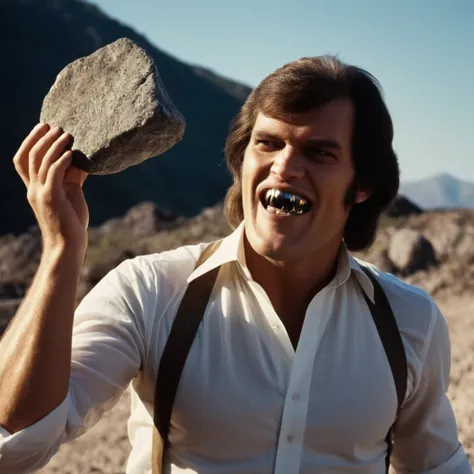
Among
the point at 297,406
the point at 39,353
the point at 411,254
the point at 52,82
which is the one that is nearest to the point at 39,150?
the point at 39,353

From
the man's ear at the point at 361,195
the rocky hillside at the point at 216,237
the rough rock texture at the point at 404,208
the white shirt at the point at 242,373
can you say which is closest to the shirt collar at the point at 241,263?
the white shirt at the point at 242,373

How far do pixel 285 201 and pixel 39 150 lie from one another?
26.3 inches

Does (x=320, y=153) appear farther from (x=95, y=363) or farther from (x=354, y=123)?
(x=95, y=363)

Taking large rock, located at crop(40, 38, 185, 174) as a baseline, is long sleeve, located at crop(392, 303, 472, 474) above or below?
below

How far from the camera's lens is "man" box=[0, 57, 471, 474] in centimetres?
179

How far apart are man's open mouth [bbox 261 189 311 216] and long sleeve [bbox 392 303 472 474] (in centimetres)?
53

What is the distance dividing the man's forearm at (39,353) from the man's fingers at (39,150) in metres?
0.30

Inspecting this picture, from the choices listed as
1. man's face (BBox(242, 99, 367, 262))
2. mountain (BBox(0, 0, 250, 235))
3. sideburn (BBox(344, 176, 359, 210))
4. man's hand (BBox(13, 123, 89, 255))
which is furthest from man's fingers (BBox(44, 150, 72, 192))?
mountain (BBox(0, 0, 250, 235))

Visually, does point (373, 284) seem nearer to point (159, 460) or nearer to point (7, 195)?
point (159, 460)

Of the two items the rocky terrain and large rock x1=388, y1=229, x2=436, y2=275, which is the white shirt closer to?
the rocky terrain

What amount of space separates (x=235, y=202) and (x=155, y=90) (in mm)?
688

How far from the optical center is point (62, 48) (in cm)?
4712

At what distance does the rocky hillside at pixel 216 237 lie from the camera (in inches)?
428

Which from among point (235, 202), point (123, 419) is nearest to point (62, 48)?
point (123, 419)
